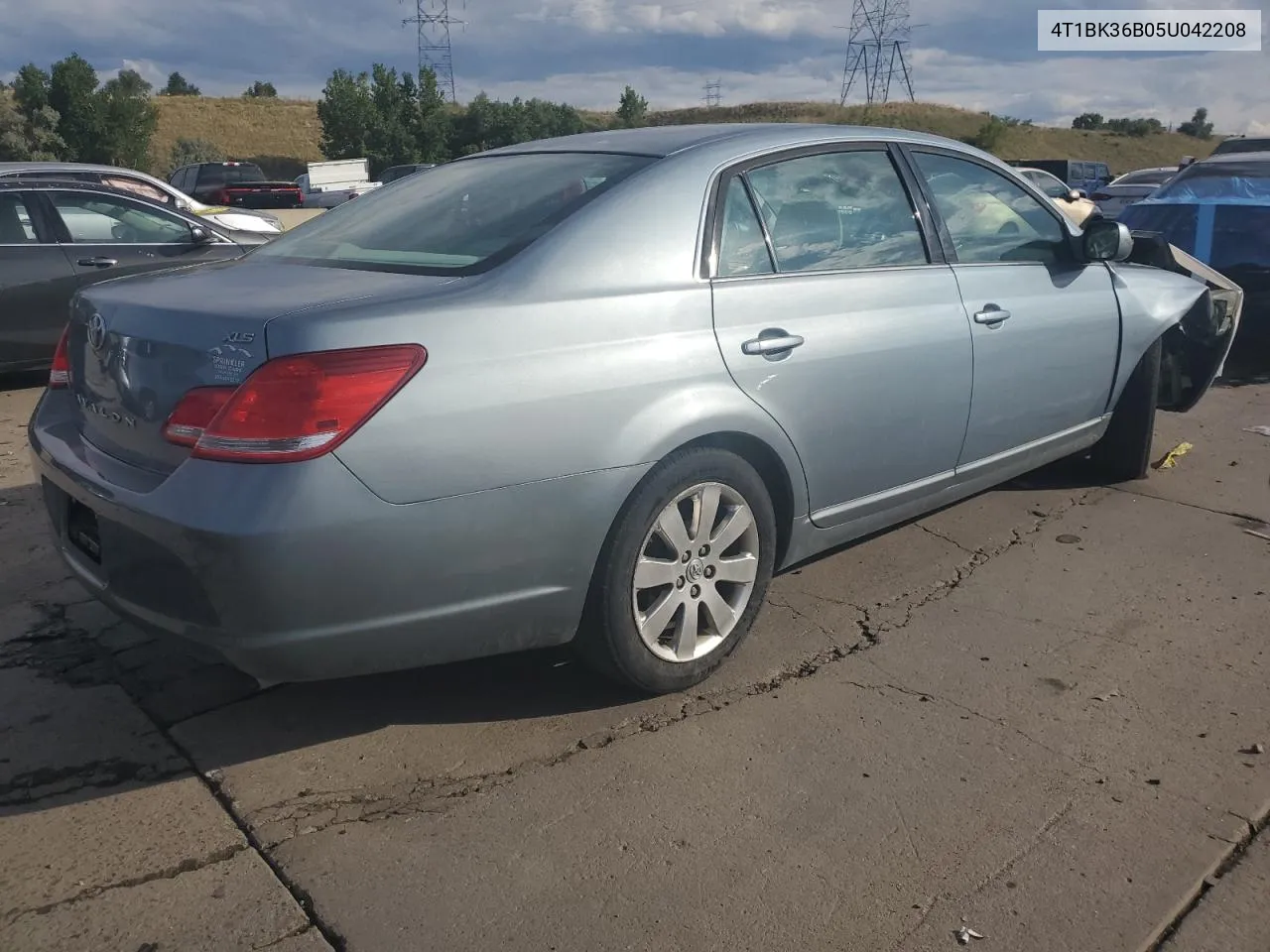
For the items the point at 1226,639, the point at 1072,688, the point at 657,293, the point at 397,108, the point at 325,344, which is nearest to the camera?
the point at 325,344

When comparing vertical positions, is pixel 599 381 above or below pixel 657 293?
below

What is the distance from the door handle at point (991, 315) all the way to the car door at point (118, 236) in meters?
5.62

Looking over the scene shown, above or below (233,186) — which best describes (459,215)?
below

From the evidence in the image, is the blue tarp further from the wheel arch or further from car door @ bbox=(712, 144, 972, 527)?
the wheel arch

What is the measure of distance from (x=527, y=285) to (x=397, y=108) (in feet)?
213

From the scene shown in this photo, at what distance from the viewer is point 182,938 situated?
7.41ft

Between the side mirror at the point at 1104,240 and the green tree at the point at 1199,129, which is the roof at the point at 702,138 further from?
the green tree at the point at 1199,129

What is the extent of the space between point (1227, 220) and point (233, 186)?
92.0 ft

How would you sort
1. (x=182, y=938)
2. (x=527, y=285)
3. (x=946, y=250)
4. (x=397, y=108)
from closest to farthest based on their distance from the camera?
(x=182, y=938) < (x=527, y=285) < (x=946, y=250) < (x=397, y=108)

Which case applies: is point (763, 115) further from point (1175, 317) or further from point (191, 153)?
point (1175, 317)

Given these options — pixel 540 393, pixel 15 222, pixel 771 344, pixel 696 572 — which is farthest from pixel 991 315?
pixel 15 222

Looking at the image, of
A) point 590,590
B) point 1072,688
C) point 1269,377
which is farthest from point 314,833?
point 1269,377

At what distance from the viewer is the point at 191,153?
60250 mm

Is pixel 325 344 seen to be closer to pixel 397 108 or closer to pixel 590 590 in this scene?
pixel 590 590
